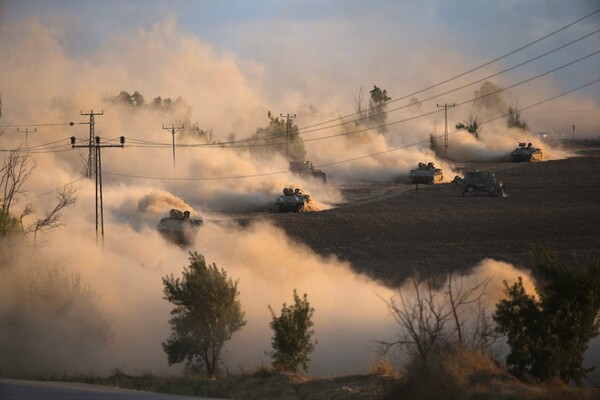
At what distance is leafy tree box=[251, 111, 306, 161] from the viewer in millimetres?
166087

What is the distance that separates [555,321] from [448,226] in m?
50.9

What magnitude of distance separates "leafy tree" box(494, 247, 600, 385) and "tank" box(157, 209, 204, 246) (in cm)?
4627

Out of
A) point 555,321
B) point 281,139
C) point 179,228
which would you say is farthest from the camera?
point 281,139

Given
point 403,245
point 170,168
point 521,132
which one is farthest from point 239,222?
point 521,132

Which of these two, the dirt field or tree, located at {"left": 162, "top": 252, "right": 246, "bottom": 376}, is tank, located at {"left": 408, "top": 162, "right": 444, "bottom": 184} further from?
tree, located at {"left": 162, "top": 252, "right": 246, "bottom": 376}

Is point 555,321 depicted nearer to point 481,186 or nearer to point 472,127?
point 481,186

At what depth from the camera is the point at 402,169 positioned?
135m

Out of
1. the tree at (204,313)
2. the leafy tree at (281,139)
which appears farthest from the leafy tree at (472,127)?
the tree at (204,313)

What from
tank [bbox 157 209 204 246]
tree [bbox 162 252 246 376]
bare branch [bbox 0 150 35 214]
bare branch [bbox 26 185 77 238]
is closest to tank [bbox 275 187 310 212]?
tank [bbox 157 209 204 246]

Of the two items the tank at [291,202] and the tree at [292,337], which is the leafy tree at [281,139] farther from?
the tree at [292,337]

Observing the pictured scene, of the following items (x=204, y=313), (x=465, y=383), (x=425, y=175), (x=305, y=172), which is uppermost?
(x=305, y=172)

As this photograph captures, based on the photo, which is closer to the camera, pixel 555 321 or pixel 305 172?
pixel 555 321

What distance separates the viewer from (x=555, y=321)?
2570 centimetres

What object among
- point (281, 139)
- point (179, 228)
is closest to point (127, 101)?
point (281, 139)
